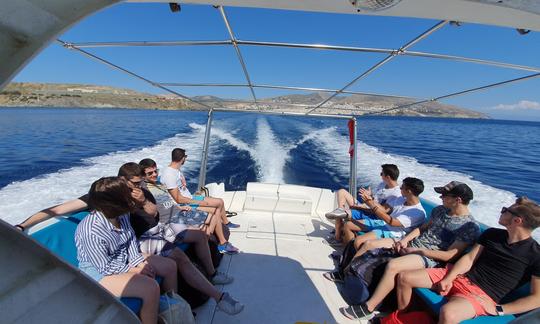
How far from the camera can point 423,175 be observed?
26.9 feet

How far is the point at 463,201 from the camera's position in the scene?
2.15 metres

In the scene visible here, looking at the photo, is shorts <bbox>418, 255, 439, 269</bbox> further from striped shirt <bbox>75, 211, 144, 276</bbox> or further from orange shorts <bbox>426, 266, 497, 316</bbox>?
striped shirt <bbox>75, 211, 144, 276</bbox>

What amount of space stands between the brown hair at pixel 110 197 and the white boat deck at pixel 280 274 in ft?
3.27

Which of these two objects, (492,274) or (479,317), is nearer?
(479,317)

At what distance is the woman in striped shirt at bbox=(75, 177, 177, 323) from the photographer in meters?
1.55

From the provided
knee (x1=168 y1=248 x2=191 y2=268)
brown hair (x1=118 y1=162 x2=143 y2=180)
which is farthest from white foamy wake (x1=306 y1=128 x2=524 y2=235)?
brown hair (x1=118 y1=162 x2=143 y2=180)

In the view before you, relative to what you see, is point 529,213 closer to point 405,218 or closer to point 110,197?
point 405,218

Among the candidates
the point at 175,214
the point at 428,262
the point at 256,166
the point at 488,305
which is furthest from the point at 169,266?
the point at 256,166

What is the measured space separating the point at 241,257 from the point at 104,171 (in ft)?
20.3

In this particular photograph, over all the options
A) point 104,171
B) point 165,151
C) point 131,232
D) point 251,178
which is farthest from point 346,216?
point 165,151

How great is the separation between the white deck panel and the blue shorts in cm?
49

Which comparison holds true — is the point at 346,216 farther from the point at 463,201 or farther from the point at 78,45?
the point at 78,45

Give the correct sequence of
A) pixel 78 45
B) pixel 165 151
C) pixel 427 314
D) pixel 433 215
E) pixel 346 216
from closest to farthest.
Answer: pixel 78 45
pixel 427 314
pixel 433 215
pixel 346 216
pixel 165 151

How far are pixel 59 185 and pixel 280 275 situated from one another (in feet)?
19.6
